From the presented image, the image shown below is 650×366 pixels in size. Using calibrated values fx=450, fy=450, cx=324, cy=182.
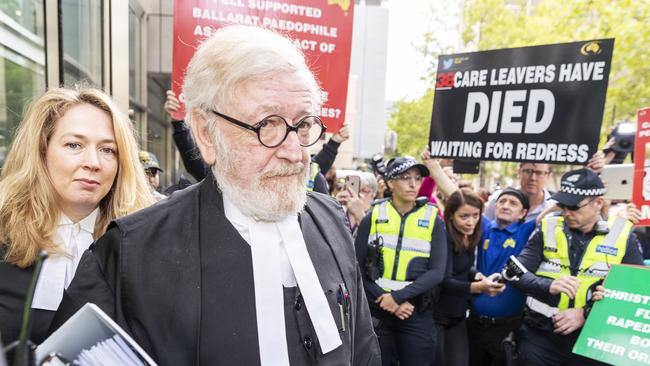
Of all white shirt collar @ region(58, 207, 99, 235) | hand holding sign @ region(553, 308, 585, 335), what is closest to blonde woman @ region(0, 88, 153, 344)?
white shirt collar @ region(58, 207, 99, 235)

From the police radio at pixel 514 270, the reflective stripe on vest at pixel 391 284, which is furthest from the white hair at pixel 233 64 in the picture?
the reflective stripe on vest at pixel 391 284

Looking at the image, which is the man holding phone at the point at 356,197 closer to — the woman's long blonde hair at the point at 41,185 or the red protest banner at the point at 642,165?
the red protest banner at the point at 642,165

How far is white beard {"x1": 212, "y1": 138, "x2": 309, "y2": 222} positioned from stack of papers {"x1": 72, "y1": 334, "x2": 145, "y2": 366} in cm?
46

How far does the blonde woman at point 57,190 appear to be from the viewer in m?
1.48

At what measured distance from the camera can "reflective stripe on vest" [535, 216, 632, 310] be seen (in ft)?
9.21

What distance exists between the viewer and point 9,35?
123 inches

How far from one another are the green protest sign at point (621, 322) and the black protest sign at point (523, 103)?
1.07 m

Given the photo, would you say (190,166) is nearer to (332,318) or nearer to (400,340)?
(400,340)

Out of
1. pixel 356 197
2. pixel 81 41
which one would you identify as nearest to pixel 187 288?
pixel 356 197

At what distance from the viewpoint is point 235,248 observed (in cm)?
120

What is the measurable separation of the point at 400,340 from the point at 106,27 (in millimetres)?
4225

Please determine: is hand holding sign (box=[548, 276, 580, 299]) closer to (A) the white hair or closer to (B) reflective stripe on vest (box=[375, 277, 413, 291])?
(B) reflective stripe on vest (box=[375, 277, 413, 291])

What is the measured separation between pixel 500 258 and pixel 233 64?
3.07 m

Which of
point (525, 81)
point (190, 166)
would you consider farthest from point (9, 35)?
point (525, 81)
